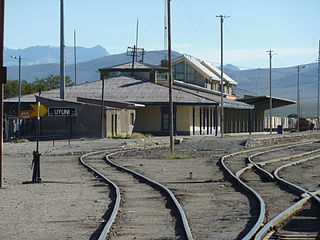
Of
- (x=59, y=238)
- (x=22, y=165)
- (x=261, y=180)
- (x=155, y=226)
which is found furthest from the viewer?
(x=22, y=165)

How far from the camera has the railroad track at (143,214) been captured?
11781 mm

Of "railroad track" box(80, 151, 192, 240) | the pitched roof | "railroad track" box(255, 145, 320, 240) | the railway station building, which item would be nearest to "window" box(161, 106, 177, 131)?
the railway station building

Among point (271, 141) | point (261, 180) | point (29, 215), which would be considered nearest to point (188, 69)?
point (271, 141)

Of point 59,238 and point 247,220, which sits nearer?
point 59,238

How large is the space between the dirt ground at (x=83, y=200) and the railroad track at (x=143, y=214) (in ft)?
0.86

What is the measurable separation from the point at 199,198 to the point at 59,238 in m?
6.34

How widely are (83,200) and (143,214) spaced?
3.16m

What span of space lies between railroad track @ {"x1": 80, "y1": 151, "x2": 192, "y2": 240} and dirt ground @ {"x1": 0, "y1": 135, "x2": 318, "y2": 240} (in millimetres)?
262

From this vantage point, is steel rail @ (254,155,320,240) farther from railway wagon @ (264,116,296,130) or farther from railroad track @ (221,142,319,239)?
railway wagon @ (264,116,296,130)

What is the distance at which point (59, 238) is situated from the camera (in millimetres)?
11508

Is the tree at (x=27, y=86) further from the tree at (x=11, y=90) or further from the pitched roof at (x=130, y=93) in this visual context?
the pitched roof at (x=130, y=93)

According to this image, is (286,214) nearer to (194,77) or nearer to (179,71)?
(194,77)

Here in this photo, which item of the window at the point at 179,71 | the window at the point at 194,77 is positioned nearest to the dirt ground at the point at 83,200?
the window at the point at 194,77

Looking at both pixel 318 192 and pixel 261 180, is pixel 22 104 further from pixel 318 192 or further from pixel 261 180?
pixel 318 192
